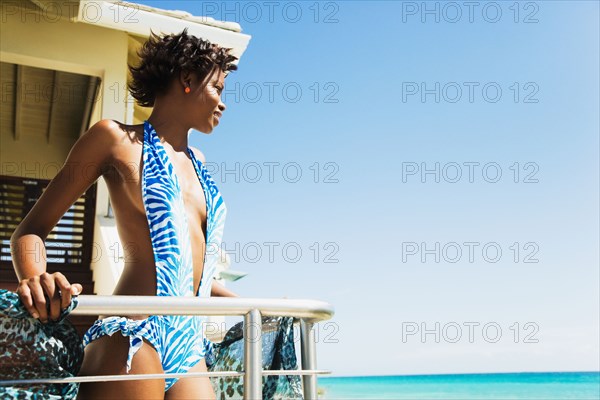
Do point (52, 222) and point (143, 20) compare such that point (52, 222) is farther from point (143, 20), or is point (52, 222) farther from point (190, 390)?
point (143, 20)

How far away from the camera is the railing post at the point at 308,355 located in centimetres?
186

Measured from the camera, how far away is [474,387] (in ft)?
177

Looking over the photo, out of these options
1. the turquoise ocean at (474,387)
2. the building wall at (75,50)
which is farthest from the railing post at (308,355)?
the turquoise ocean at (474,387)

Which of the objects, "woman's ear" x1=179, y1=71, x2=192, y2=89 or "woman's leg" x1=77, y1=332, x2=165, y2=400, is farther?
"woman's ear" x1=179, y1=71, x2=192, y2=89

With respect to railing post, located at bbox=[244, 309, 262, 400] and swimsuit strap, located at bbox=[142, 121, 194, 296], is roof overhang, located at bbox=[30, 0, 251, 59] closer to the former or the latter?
swimsuit strap, located at bbox=[142, 121, 194, 296]

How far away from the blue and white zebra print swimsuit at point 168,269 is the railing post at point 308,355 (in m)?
0.30

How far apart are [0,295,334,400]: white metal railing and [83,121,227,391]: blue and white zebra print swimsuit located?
15 cm

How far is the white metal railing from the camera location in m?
1.52

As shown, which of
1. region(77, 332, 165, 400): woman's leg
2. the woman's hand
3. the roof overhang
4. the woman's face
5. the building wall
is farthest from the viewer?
the building wall

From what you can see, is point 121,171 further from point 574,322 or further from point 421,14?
point 574,322

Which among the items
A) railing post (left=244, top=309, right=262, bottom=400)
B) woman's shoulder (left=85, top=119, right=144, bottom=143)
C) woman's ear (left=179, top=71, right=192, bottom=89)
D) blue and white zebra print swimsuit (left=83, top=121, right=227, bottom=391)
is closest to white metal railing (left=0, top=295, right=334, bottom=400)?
railing post (left=244, top=309, right=262, bottom=400)

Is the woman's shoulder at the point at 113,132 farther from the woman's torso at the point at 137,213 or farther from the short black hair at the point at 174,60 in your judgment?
the short black hair at the point at 174,60

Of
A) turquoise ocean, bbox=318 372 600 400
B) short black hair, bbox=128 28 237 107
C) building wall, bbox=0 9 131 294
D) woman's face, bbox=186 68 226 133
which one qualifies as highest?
A: building wall, bbox=0 9 131 294

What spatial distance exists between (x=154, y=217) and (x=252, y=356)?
1.59 ft
